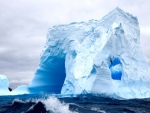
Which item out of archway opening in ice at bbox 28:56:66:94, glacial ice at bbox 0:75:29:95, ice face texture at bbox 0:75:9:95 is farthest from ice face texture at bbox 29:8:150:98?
ice face texture at bbox 0:75:9:95

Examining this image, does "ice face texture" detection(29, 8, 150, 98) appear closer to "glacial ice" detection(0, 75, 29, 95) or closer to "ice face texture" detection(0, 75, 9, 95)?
"glacial ice" detection(0, 75, 29, 95)

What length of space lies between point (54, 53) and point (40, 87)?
136 inches

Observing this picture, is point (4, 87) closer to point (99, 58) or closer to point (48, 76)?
point (48, 76)

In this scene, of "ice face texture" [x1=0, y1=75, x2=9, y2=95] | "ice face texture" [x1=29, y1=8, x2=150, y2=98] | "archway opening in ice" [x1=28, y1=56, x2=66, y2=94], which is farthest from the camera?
"ice face texture" [x1=0, y1=75, x2=9, y2=95]

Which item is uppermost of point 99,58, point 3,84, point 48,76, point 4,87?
point 99,58

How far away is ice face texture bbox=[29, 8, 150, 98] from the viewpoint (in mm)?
14047

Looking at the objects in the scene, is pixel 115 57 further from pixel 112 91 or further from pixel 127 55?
pixel 112 91

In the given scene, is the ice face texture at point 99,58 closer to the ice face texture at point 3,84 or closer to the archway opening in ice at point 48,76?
the archway opening in ice at point 48,76

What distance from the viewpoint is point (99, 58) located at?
1419 centimetres

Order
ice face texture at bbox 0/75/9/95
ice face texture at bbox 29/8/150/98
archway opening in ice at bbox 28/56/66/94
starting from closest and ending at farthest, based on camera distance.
A: ice face texture at bbox 29/8/150/98
archway opening in ice at bbox 28/56/66/94
ice face texture at bbox 0/75/9/95

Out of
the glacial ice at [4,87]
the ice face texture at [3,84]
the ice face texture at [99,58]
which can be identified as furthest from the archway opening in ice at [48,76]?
the ice face texture at [3,84]

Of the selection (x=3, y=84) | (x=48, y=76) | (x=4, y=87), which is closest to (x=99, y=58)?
(x=48, y=76)

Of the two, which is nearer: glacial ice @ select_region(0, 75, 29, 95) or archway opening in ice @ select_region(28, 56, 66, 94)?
archway opening in ice @ select_region(28, 56, 66, 94)

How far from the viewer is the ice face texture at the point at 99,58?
1405 cm
